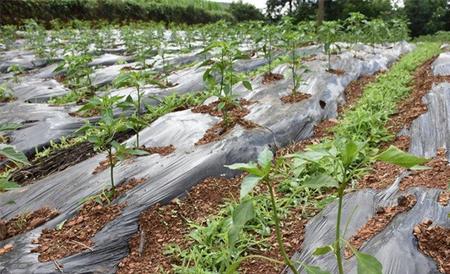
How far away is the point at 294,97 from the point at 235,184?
161 cm

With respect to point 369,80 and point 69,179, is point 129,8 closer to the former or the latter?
point 369,80

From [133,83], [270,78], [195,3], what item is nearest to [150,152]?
[133,83]

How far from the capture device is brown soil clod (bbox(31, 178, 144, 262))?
7.01 feet

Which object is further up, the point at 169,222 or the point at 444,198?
the point at 444,198

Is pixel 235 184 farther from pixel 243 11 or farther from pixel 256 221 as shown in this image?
pixel 243 11

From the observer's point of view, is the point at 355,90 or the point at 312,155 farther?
the point at 355,90

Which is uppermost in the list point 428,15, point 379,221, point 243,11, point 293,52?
point 293,52

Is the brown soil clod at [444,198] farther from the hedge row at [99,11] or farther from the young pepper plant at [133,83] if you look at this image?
the hedge row at [99,11]

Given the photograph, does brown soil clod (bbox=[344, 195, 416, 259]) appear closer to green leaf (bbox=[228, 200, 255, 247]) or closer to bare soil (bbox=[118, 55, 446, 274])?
bare soil (bbox=[118, 55, 446, 274])

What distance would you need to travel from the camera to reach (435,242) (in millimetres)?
1742

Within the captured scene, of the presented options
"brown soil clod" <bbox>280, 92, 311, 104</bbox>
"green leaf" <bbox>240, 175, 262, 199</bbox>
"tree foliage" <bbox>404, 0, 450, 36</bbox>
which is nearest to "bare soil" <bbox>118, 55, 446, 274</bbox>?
"green leaf" <bbox>240, 175, 262, 199</bbox>

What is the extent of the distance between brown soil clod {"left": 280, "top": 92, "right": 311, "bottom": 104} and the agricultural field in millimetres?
21

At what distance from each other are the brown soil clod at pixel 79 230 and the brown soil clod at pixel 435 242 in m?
1.55

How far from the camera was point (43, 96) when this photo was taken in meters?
5.35
